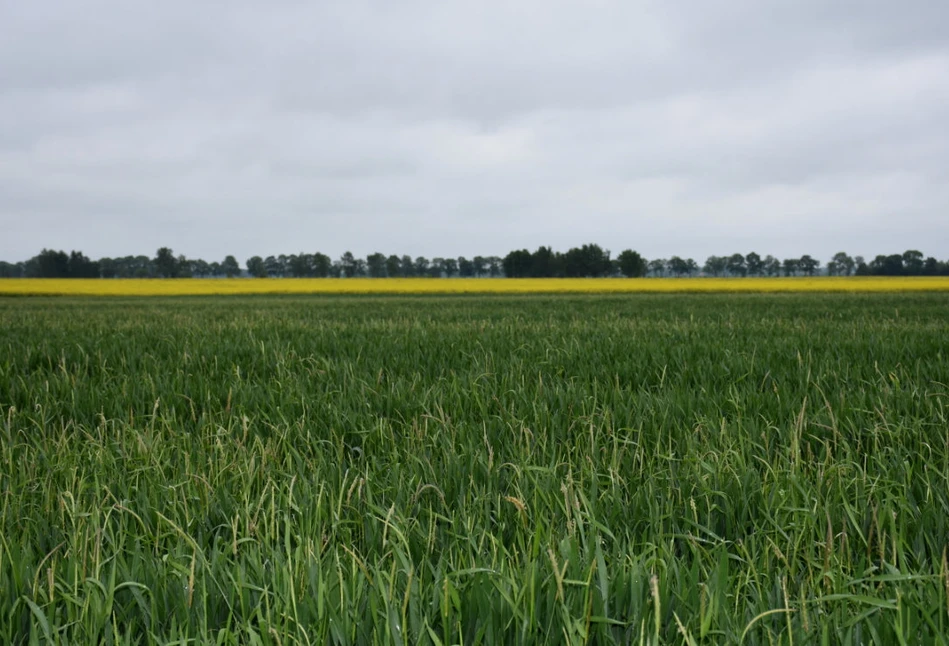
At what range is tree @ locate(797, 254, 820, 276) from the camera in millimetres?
121125

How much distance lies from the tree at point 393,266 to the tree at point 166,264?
35.8 meters

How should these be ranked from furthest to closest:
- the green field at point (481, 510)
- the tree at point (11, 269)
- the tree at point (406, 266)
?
the tree at point (406, 266)
the tree at point (11, 269)
the green field at point (481, 510)

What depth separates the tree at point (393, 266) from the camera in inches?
4496

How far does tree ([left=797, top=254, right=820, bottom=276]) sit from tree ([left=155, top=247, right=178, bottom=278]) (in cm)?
11549

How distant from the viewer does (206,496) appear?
2.12 metres

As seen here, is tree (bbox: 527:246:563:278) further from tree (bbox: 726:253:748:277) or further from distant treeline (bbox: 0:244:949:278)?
tree (bbox: 726:253:748:277)

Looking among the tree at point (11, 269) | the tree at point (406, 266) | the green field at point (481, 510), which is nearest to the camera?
the green field at point (481, 510)

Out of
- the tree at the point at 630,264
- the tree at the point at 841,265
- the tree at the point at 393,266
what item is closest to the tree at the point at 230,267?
the tree at the point at 393,266

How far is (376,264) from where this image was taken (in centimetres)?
11600

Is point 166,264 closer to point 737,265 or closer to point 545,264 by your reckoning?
point 545,264

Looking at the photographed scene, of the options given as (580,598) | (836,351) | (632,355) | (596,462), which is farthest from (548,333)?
(580,598)

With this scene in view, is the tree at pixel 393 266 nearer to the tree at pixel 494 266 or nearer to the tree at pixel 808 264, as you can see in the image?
the tree at pixel 494 266

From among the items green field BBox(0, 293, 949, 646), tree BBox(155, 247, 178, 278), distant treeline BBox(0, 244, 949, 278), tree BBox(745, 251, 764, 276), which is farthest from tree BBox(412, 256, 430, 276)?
green field BBox(0, 293, 949, 646)

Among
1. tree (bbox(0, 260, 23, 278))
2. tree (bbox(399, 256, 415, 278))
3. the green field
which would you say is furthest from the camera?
tree (bbox(399, 256, 415, 278))
